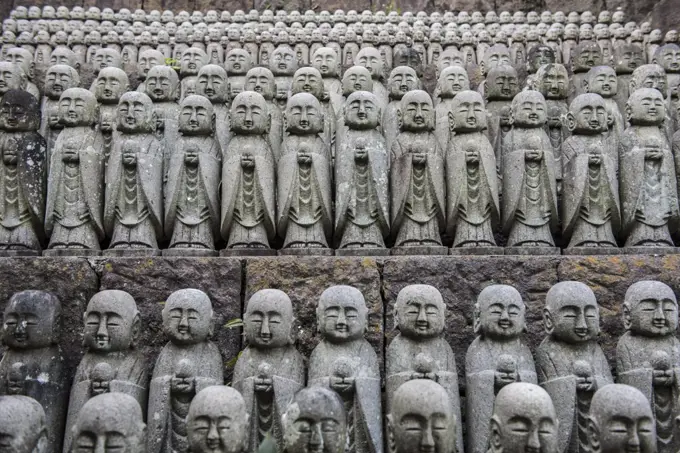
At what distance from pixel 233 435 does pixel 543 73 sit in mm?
5835

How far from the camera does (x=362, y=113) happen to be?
25.1 ft

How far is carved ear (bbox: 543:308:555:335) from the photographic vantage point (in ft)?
20.6

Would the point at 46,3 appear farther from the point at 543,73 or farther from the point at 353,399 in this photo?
the point at 353,399

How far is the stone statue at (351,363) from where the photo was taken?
5.93m

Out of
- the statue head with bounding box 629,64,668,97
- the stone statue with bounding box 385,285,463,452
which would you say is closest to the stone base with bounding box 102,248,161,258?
the stone statue with bounding box 385,285,463,452

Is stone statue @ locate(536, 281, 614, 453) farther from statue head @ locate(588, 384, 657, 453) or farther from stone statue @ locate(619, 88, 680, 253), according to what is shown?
stone statue @ locate(619, 88, 680, 253)

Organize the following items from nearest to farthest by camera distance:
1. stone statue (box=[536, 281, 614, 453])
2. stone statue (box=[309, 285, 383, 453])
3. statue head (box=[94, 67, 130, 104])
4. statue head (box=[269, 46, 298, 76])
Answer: stone statue (box=[309, 285, 383, 453])
stone statue (box=[536, 281, 614, 453])
statue head (box=[94, 67, 130, 104])
statue head (box=[269, 46, 298, 76])

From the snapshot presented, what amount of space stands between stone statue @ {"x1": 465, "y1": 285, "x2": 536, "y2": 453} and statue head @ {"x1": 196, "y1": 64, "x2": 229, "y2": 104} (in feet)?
13.0

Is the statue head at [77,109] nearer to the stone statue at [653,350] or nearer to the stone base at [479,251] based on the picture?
the stone base at [479,251]

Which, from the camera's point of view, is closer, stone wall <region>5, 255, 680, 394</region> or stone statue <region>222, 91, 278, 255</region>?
stone wall <region>5, 255, 680, 394</region>

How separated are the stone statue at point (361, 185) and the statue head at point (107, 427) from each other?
2697mm

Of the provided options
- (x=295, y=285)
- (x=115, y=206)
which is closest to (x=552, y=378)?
(x=295, y=285)

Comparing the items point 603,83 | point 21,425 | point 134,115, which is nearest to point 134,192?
point 134,115

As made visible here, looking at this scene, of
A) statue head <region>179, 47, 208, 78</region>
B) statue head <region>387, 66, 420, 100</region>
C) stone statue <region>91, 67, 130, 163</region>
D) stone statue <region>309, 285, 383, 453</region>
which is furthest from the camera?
statue head <region>179, 47, 208, 78</region>
